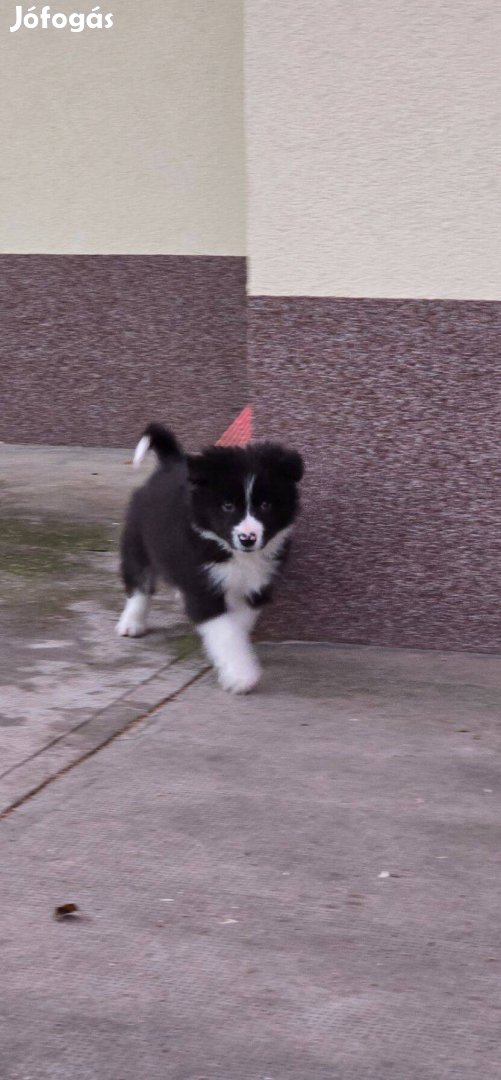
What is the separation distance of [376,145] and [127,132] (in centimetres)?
404

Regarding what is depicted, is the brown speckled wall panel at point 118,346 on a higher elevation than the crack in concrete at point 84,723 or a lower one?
higher

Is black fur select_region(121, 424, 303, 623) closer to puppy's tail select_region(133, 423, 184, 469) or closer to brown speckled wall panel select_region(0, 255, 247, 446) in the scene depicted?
puppy's tail select_region(133, 423, 184, 469)

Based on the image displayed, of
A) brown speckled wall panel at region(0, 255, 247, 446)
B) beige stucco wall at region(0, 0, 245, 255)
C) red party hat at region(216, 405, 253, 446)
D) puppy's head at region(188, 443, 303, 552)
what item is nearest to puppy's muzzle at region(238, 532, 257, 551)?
puppy's head at region(188, 443, 303, 552)

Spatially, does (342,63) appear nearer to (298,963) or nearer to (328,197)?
(328,197)

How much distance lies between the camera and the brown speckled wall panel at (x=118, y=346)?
28.9 feet

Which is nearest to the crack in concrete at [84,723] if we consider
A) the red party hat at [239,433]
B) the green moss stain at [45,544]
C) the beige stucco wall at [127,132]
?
the green moss stain at [45,544]

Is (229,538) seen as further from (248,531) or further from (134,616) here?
(134,616)

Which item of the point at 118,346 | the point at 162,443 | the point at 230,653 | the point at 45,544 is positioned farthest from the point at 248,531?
the point at 118,346

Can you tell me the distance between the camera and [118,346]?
29.5ft

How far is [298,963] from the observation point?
3.21 m

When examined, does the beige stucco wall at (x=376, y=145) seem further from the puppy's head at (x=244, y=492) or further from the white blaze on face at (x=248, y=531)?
the white blaze on face at (x=248, y=531)

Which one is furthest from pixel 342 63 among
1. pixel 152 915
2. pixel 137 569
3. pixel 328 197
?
pixel 152 915

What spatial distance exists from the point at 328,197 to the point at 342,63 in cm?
43

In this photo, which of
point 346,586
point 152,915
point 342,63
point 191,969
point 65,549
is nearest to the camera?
point 191,969
